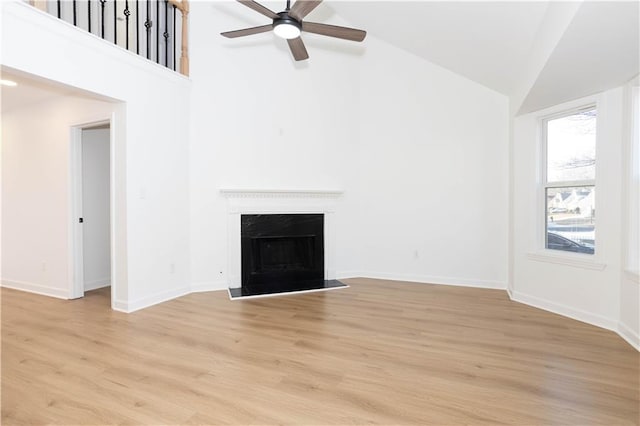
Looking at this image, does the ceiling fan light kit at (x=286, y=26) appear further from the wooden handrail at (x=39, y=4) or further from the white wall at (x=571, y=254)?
the white wall at (x=571, y=254)

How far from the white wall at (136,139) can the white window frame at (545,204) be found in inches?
164

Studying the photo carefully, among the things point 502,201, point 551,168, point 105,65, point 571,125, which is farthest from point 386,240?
point 105,65

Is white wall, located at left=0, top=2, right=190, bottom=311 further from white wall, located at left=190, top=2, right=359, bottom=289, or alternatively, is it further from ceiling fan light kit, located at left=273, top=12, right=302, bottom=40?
ceiling fan light kit, located at left=273, top=12, right=302, bottom=40

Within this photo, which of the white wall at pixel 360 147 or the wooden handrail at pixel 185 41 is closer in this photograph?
the wooden handrail at pixel 185 41

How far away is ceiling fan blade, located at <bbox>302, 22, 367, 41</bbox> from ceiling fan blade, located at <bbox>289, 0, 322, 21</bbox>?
16 centimetres

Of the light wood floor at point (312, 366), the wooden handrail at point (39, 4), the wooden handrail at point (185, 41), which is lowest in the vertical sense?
the light wood floor at point (312, 366)

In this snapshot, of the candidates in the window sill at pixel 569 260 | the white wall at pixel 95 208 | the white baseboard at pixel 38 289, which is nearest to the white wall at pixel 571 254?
the window sill at pixel 569 260

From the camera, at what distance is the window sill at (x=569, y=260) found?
3135 mm

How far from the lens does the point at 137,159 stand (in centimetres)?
354

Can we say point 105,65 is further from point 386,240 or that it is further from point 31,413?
point 386,240

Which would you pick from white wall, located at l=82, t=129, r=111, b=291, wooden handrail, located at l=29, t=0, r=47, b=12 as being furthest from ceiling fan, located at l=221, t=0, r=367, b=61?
white wall, located at l=82, t=129, r=111, b=291

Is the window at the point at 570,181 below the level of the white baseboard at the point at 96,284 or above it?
above

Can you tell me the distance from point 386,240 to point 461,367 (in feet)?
8.95

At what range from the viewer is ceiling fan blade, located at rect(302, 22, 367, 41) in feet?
9.49
